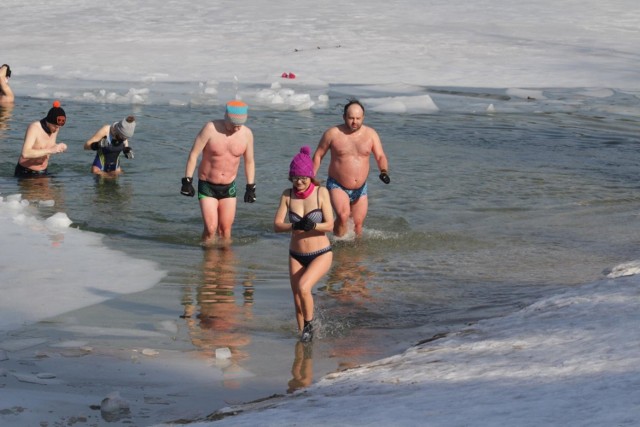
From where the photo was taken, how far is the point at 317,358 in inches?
278

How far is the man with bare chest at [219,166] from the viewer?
9.91 metres

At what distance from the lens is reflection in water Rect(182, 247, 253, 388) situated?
23.1ft

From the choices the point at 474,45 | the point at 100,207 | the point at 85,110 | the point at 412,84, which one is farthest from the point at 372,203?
the point at 474,45

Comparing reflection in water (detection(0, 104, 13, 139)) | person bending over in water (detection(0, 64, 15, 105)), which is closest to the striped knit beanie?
reflection in water (detection(0, 104, 13, 139))

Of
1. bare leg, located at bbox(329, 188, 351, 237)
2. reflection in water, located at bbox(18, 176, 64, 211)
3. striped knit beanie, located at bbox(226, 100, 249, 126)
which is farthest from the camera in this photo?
reflection in water, located at bbox(18, 176, 64, 211)

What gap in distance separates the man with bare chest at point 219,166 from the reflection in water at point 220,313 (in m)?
0.53

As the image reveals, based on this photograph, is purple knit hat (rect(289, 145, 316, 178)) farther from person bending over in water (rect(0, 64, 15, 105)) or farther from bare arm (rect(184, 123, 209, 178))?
person bending over in water (rect(0, 64, 15, 105))

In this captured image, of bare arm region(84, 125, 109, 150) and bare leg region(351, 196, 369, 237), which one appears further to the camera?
bare arm region(84, 125, 109, 150)

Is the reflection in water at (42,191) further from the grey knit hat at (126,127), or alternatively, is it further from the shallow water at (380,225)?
the grey knit hat at (126,127)

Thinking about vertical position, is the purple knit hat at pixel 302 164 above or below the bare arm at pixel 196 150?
above

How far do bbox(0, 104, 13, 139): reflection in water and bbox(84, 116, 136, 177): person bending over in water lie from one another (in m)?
3.24

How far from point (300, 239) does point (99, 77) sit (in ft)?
52.7

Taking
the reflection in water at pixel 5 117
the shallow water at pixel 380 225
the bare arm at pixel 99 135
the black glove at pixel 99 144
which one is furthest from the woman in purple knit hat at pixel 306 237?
the reflection in water at pixel 5 117

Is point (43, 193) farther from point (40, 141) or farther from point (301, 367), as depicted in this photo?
point (301, 367)
